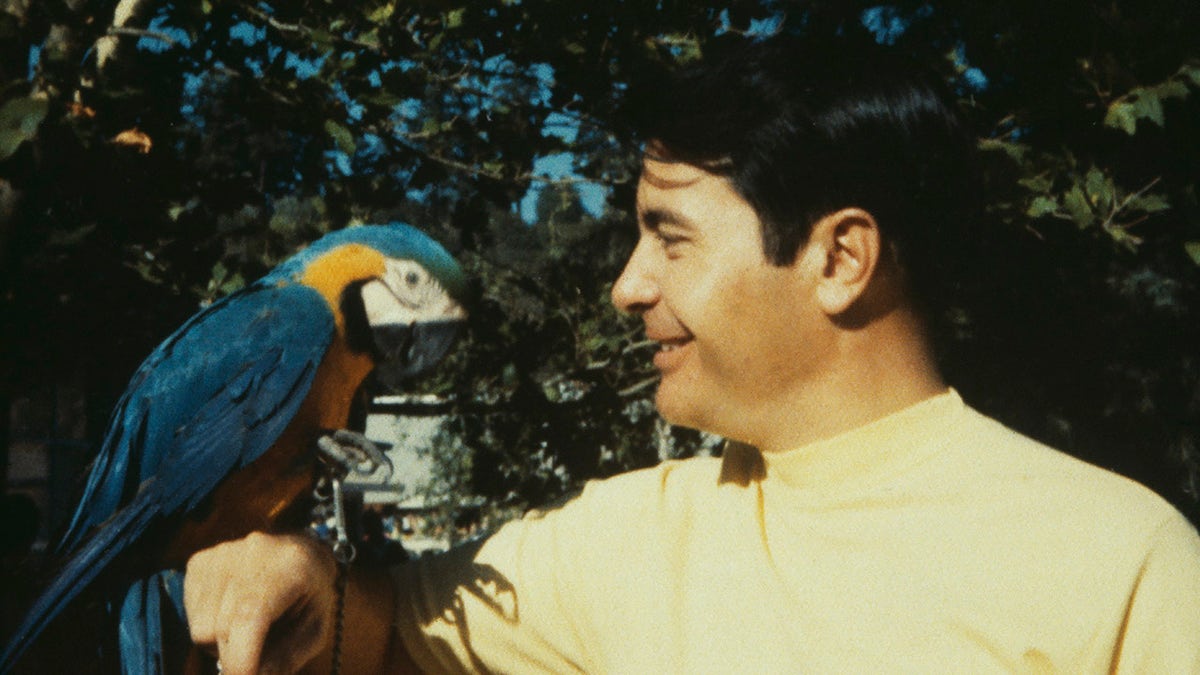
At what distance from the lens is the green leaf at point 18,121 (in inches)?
63.8

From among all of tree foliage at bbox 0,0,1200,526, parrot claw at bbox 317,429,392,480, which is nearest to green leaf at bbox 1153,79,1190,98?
tree foliage at bbox 0,0,1200,526

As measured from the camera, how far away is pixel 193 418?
5.29ft

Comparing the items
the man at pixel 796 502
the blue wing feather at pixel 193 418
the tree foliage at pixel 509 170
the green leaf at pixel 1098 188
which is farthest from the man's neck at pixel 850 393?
the green leaf at pixel 1098 188

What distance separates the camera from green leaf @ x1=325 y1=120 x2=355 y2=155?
2.14m

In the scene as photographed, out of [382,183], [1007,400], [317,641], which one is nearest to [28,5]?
[382,183]

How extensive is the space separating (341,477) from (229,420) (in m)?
0.41

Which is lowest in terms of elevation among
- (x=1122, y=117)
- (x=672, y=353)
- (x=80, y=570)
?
(x=80, y=570)

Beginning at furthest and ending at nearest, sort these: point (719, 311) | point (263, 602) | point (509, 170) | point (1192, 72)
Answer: point (509, 170)
point (1192, 72)
point (719, 311)
point (263, 602)

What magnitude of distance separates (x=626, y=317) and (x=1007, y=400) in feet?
3.77

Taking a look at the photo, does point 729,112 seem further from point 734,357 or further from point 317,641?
point 317,641

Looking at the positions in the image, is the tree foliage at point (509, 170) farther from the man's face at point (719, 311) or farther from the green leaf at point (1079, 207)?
the man's face at point (719, 311)

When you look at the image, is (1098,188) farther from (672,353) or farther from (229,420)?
(229,420)

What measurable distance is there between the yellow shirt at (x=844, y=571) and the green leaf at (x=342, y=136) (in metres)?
1.01

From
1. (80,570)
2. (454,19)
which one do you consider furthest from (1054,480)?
(454,19)
